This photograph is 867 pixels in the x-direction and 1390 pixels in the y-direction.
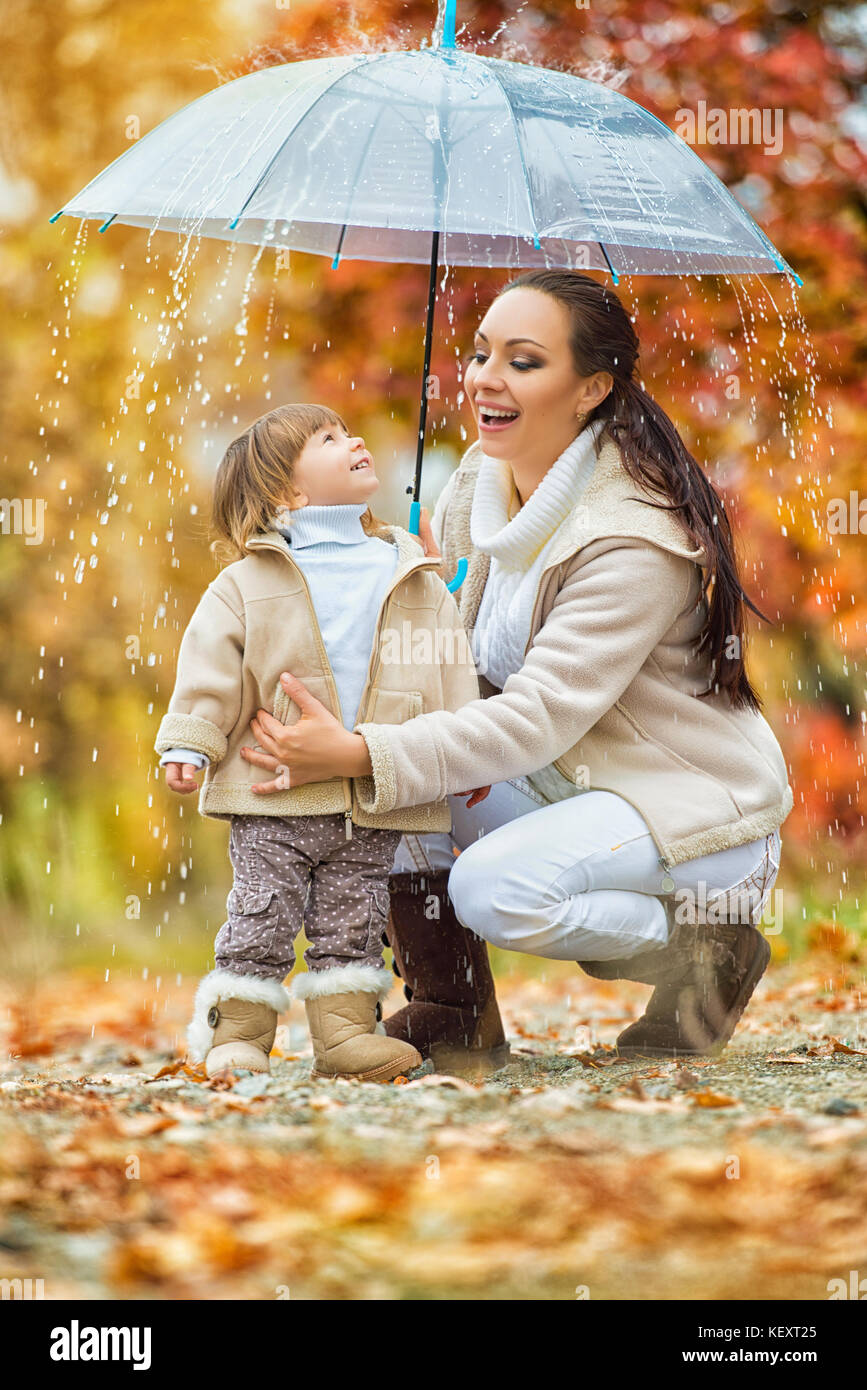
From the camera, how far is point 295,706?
308 centimetres

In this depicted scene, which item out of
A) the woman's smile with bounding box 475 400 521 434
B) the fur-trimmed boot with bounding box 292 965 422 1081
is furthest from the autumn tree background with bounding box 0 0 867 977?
the fur-trimmed boot with bounding box 292 965 422 1081

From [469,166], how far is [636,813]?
Result: 1.50 meters

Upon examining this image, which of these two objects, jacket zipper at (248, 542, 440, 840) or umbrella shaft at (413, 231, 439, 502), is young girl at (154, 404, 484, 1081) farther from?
umbrella shaft at (413, 231, 439, 502)

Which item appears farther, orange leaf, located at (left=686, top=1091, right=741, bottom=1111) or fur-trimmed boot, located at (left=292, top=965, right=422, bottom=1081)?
fur-trimmed boot, located at (left=292, top=965, right=422, bottom=1081)

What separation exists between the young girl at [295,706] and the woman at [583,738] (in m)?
0.09

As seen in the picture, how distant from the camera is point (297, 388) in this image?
649cm

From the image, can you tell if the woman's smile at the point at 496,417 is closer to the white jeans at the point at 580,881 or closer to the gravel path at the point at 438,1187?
the white jeans at the point at 580,881

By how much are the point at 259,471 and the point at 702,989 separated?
1.62 metres

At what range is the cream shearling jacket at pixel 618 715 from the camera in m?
3.04

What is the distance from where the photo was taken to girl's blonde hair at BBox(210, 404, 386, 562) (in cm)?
316

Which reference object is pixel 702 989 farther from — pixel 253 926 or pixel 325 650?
pixel 325 650

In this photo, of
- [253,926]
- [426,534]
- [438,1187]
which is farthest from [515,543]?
[438,1187]

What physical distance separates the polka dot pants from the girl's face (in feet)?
2.39

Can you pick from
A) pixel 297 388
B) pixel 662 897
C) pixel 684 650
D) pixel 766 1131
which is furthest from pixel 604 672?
A: pixel 297 388
